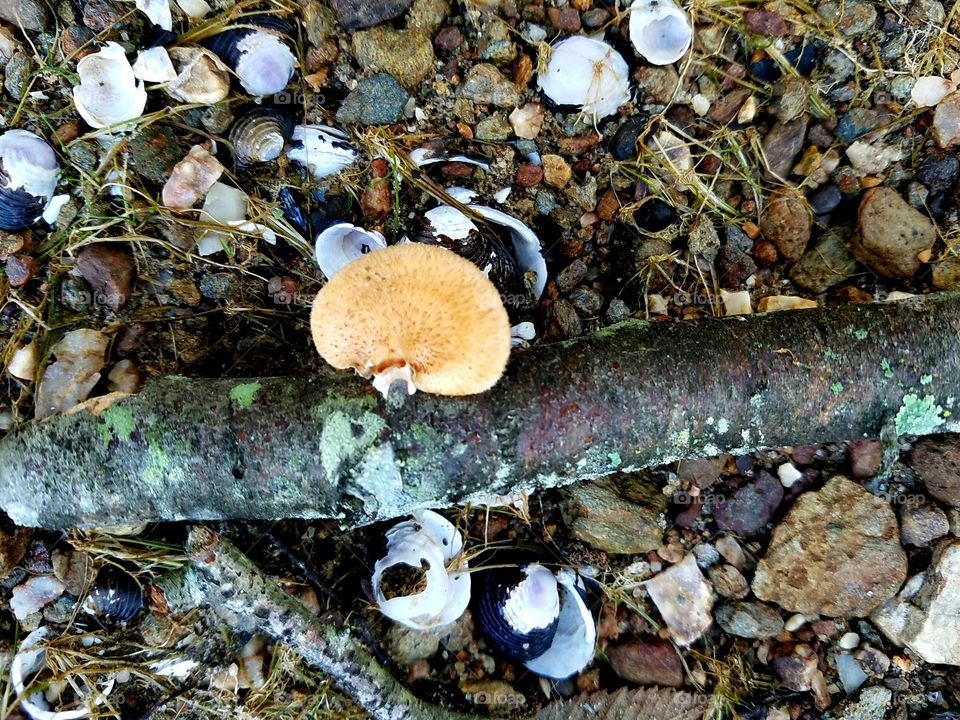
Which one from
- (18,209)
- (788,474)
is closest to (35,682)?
(18,209)

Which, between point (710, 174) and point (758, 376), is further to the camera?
point (710, 174)

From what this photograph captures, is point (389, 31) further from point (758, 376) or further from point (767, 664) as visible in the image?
A: point (767, 664)

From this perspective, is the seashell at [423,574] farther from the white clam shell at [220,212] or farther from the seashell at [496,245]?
the white clam shell at [220,212]

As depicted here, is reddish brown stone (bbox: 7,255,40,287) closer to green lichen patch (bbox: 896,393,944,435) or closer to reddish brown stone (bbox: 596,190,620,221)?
reddish brown stone (bbox: 596,190,620,221)

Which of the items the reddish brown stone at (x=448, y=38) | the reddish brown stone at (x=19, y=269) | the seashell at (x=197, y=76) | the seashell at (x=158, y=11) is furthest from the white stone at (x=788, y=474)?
the reddish brown stone at (x=19, y=269)

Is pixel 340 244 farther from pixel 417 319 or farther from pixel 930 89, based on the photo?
pixel 930 89

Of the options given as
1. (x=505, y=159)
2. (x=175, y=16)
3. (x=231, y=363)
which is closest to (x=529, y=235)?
(x=505, y=159)
